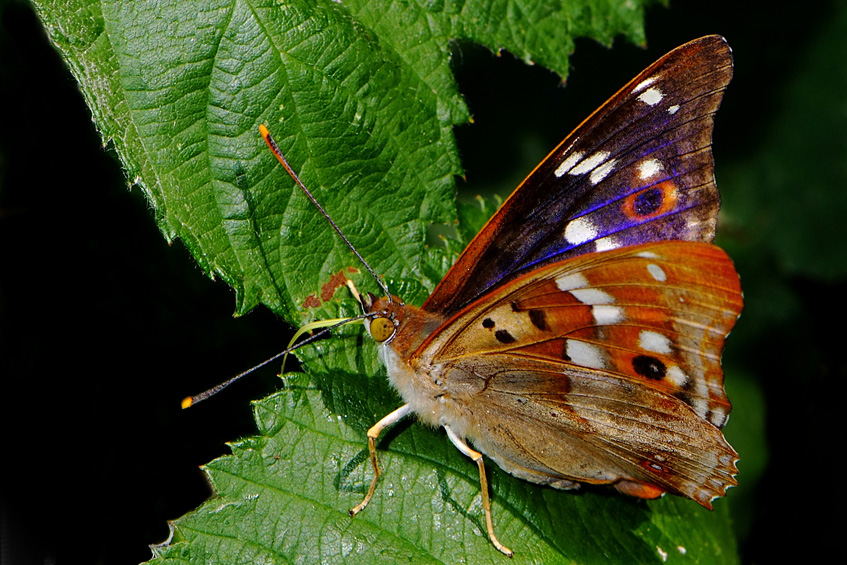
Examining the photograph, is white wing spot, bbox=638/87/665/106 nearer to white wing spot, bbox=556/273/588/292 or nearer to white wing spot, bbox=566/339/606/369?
white wing spot, bbox=556/273/588/292

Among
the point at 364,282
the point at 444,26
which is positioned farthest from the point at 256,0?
the point at 364,282

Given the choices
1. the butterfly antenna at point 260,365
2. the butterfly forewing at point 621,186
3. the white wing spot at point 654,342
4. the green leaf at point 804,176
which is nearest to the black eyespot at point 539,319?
the butterfly forewing at point 621,186

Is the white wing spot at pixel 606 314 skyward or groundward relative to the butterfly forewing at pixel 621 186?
groundward

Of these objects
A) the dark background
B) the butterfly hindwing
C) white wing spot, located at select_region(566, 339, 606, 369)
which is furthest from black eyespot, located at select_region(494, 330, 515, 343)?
the dark background

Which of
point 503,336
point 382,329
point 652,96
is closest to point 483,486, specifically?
point 503,336

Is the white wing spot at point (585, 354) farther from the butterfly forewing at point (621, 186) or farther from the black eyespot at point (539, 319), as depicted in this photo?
the butterfly forewing at point (621, 186)

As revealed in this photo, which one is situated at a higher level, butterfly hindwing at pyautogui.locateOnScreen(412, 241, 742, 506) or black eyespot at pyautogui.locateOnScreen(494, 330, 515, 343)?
black eyespot at pyautogui.locateOnScreen(494, 330, 515, 343)

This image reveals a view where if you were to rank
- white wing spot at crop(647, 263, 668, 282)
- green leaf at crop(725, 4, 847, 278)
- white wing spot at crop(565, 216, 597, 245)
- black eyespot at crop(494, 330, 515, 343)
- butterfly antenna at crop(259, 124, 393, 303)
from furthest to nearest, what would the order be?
green leaf at crop(725, 4, 847, 278) < white wing spot at crop(565, 216, 597, 245) < black eyespot at crop(494, 330, 515, 343) < butterfly antenna at crop(259, 124, 393, 303) < white wing spot at crop(647, 263, 668, 282)
